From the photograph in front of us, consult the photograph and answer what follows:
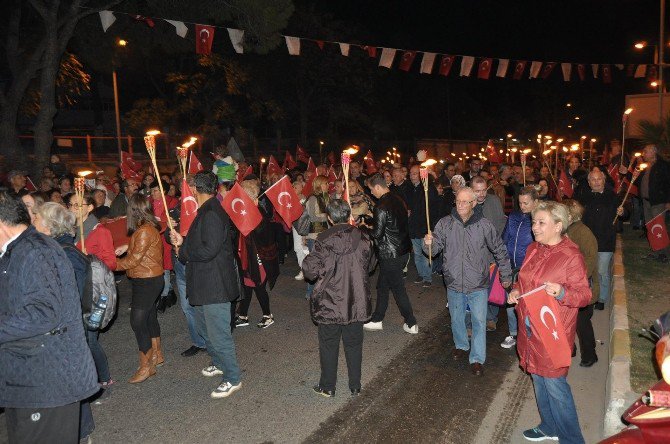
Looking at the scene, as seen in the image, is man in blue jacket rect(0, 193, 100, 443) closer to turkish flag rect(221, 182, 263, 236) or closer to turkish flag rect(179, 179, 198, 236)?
turkish flag rect(179, 179, 198, 236)

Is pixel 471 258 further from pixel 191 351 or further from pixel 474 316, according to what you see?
pixel 191 351

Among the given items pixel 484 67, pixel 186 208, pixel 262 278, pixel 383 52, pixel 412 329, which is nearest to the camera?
pixel 186 208

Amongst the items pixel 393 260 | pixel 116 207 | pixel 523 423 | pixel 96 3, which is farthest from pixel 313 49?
pixel 523 423

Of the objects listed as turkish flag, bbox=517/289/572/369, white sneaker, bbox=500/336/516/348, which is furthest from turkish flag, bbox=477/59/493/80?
turkish flag, bbox=517/289/572/369

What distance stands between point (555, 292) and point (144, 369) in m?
4.23

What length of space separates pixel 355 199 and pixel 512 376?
3.48m

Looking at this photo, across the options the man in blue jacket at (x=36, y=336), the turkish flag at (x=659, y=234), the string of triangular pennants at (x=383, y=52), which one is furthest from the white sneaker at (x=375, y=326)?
the string of triangular pennants at (x=383, y=52)

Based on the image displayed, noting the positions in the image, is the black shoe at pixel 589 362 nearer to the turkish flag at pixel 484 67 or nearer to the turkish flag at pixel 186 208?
the turkish flag at pixel 186 208

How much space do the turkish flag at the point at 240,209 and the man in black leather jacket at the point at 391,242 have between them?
5.09 ft

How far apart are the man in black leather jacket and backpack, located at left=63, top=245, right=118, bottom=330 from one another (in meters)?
3.42

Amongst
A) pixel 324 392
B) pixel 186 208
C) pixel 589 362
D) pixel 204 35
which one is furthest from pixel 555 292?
pixel 204 35

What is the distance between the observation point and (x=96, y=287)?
14.2 feet

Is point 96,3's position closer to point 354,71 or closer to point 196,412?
point 196,412

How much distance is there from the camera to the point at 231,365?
539cm
